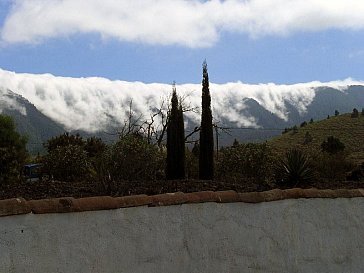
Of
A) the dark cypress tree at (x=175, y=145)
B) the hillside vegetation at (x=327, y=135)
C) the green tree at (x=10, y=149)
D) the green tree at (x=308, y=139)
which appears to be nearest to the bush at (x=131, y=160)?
the dark cypress tree at (x=175, y=145)

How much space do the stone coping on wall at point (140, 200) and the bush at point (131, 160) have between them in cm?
799

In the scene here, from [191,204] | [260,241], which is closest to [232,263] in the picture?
[260,241]

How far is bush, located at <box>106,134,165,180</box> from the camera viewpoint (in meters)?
15.2

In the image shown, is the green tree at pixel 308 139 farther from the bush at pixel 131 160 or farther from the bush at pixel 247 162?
the bush at pixel 131 160

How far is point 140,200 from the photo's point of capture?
586cm

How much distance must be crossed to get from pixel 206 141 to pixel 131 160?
17.9 feet

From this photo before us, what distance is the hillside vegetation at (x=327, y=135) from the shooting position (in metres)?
55.7

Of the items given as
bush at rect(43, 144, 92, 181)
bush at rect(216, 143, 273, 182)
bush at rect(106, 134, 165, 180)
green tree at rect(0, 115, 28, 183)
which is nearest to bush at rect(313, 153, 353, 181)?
bush at rect(216, 143, 273, 182)

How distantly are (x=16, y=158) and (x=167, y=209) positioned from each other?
23597 mm

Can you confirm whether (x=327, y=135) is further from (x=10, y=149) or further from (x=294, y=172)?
(x=294, y=172)

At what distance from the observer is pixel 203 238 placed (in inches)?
251

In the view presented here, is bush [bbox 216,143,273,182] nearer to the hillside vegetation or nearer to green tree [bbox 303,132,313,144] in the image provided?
the hillside vegetation

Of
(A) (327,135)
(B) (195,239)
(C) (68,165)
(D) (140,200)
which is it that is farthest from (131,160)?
(A) (327,135)

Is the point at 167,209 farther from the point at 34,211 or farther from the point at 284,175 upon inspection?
the point at 284,175
